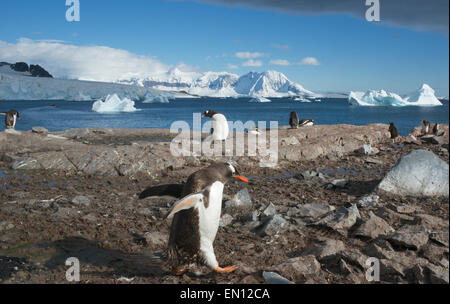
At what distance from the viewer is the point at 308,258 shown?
354 cm

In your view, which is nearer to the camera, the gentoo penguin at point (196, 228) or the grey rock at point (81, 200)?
the gentoo penguin at point (196, 228)

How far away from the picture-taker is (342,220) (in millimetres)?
4668

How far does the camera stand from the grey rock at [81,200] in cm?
591

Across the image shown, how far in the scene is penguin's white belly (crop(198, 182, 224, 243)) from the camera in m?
3.60

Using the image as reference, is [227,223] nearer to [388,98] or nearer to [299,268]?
[299,268]

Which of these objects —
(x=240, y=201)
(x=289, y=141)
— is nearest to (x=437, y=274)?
(x=240, y=201)

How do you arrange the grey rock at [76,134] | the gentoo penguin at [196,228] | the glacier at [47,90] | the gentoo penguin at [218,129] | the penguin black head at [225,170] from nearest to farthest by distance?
the gentoo penguin at [196,228] → the penguin black head at [225,170] → the gentoo penguin at [218,129] → the grey rock at [76,134] → the glacier at [47,90]

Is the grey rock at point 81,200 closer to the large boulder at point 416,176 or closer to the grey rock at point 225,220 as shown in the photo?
the grey rock at point 225,220

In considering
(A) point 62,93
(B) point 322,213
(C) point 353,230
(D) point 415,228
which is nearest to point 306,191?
(B) point 322,213

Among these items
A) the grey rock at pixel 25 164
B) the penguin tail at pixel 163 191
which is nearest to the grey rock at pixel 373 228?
the penguin tail at pixel 163 191

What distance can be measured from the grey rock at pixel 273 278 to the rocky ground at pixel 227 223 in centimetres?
4

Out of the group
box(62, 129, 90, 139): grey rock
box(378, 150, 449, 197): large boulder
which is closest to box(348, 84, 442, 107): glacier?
box(62, 129, 90, 139): grey rock

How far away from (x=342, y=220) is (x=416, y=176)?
62.0 inches
